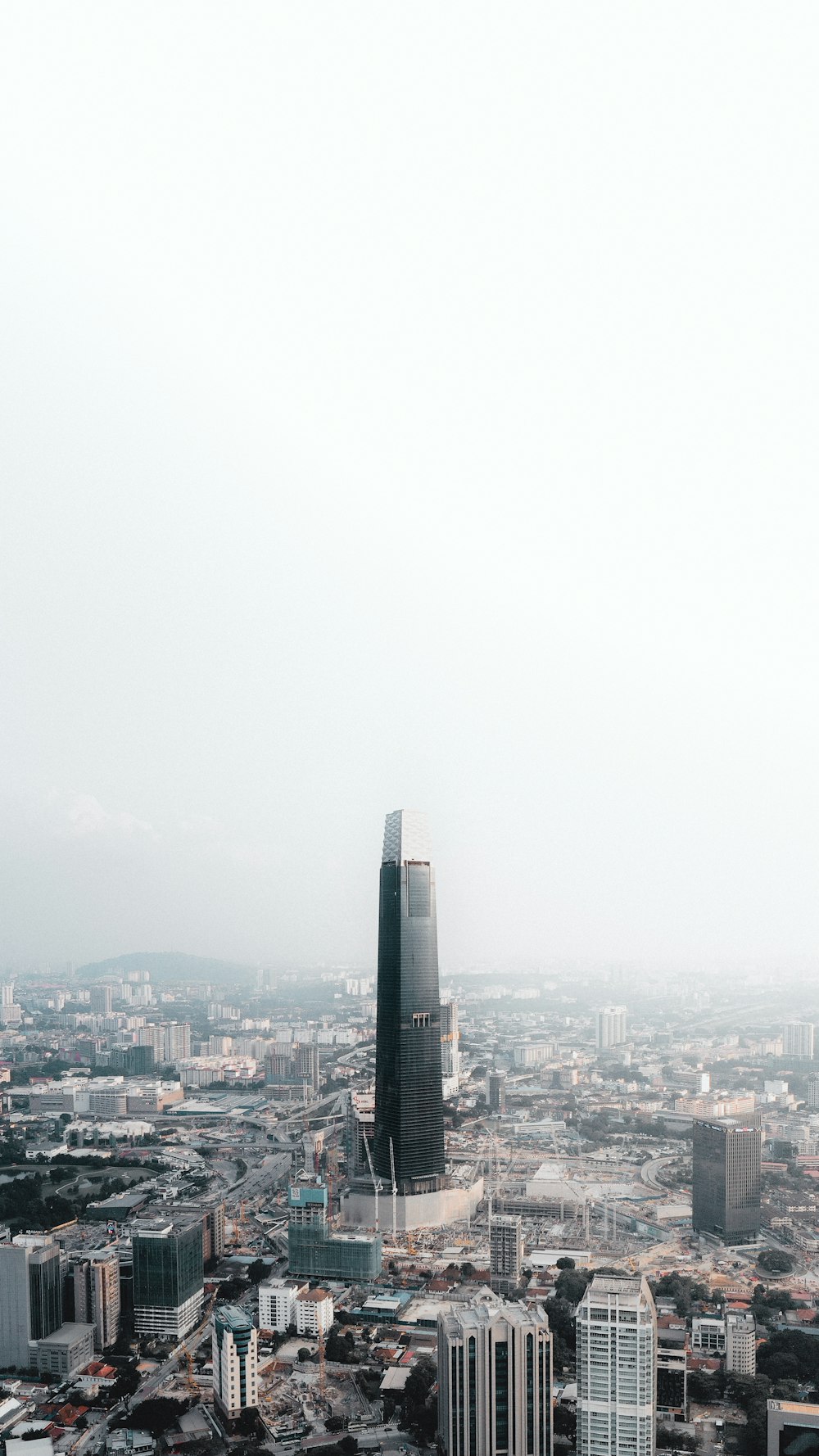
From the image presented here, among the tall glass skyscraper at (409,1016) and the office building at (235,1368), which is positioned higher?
the tall glass skyscraper at (409,1016)

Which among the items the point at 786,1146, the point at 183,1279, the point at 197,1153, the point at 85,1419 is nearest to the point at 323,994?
the point at 197,1153

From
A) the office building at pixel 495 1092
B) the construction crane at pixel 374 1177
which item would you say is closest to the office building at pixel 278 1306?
the construction crane at pixel 374 1177

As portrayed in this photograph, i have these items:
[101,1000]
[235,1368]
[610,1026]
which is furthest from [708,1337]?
[101,1000]

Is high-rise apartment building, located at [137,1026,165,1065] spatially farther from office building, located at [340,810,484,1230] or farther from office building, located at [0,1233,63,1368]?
office building, located at [0,1233,63,1368]

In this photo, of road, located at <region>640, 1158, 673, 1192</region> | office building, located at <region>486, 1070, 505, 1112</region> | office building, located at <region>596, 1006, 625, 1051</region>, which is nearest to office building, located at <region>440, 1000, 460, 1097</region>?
office building, located at <region>486, 1070, 505, 1112</region>

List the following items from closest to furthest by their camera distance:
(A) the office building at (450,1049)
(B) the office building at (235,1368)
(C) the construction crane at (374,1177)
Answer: (B) the office building at (235,1368) < (C) the construction crane at (374,1177) < (A) the office building at (450,1049)

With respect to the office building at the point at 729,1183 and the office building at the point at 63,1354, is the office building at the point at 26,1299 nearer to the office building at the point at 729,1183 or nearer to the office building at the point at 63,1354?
the office building at the point at 63,1354
